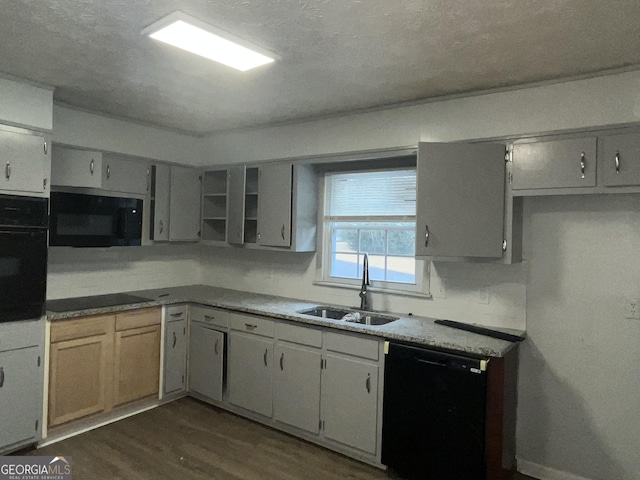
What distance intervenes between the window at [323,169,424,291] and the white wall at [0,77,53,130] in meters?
2.21

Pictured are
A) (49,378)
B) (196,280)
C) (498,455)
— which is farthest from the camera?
(196,280)

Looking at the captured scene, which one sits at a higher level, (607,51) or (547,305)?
(607,51)

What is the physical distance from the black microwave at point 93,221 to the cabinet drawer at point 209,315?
785 millimetres

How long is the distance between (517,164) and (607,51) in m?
0.76

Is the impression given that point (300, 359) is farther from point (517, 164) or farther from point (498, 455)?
point (517, 164)

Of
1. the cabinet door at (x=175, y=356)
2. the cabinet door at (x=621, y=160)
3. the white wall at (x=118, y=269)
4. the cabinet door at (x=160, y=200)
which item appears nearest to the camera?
the cabinet door at (x=621, y=160)

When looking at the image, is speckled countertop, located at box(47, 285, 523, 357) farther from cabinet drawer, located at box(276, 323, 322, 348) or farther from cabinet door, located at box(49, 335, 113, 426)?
cabinet door, located at box(49, 335, 113, 426)

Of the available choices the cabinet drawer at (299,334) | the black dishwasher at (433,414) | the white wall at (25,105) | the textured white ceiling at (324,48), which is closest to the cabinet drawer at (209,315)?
the cabinet drawer at (299,334)

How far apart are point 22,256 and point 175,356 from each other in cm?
155

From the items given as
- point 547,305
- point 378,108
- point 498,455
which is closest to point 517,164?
point 547,305

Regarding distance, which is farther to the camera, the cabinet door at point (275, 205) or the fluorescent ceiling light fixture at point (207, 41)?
the cabinet door at point (275, 205)

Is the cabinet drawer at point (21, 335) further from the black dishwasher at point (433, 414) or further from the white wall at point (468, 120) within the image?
the black dishwasher at point (433, 414)

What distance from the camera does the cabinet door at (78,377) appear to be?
10.7 ft

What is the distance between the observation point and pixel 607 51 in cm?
238
